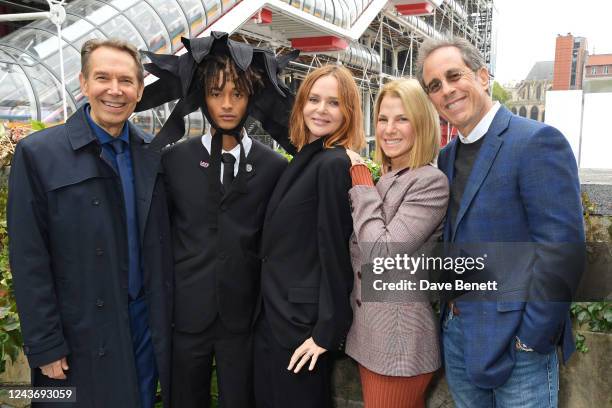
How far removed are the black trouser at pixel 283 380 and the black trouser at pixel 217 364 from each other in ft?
0.28

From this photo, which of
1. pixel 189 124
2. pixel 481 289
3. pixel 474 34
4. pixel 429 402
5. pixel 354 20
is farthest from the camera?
pixel 474 34

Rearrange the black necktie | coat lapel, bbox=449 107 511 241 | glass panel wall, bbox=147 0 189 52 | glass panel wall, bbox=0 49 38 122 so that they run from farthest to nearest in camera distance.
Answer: glass panel wall, bbox=147 0 189 52 < glass panel wall, bbox=0 49 38 122 < the black necktie < coat lapel, bbox=449 107 511 241

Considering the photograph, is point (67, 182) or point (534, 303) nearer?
point (534, 303)

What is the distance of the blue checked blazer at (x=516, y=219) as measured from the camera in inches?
65.5

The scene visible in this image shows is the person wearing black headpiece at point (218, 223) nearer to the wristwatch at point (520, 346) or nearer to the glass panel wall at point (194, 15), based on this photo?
the wristwatch at point (520, 346)

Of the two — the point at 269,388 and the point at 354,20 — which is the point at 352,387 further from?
the point at 354,20

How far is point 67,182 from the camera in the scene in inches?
81.5

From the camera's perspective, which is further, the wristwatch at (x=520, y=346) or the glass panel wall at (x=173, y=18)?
the glass panel wall at (x=173, y=18)

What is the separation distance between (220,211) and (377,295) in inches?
31.2

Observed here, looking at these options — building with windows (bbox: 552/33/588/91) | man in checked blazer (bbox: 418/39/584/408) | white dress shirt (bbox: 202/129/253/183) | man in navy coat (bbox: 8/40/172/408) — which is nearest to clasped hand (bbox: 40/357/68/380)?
man in navy coat (bbox: 8/40/172/408)

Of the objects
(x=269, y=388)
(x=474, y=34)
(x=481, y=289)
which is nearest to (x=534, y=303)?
(x=481, y=289)

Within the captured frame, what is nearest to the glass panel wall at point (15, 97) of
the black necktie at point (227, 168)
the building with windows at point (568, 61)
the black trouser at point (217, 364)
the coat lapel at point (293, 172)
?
the black necktie at point (227, 168)

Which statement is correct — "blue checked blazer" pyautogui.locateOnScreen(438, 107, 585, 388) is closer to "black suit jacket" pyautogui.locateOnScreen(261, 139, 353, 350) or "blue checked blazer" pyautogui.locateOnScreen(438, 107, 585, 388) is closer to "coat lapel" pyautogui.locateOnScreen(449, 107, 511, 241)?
"coat lapel" pyautogui.locateOnScreen(449, 107, 511, 241)

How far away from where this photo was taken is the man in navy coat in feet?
6.56
